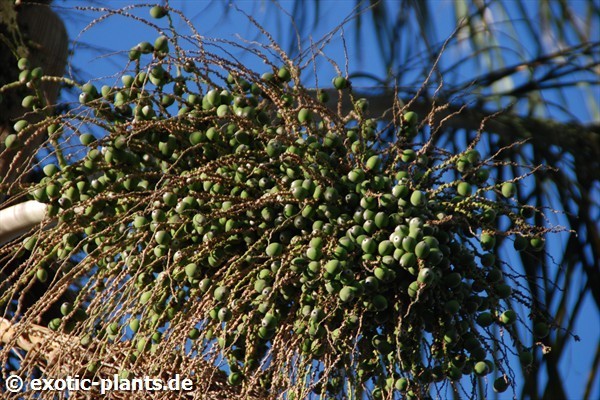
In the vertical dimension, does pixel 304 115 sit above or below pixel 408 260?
above

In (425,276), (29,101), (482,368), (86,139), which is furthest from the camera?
(29,101)

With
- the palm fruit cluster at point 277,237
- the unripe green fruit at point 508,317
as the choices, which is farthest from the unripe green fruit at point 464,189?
the unripe green fruit at point 508,317

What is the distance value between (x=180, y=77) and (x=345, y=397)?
0.54m

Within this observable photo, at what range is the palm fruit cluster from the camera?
132cm

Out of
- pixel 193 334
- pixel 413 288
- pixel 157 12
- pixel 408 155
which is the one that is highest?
pixel 157 12

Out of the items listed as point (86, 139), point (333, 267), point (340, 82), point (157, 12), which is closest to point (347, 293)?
point (333, 267)

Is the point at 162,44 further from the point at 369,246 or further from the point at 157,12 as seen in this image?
the point at 369,246

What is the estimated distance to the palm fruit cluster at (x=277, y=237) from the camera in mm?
1323

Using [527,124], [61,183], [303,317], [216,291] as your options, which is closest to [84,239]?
[61,183]

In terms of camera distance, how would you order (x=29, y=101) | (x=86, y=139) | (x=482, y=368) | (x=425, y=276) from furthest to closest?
1. (x=29, y=101)
2. (x=86, y=139)
3. (x=482, y=368)
4. (x=425, y=276)

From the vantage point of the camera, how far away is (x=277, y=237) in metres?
1.38

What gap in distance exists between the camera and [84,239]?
1.42m

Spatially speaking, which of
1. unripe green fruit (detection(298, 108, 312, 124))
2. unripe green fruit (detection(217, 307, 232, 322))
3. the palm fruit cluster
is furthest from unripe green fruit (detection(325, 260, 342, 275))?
unripe green fruit (detection(298, 108, 312, 124))

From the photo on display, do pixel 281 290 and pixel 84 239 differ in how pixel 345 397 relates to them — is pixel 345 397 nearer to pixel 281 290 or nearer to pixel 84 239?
pixel 281 290
